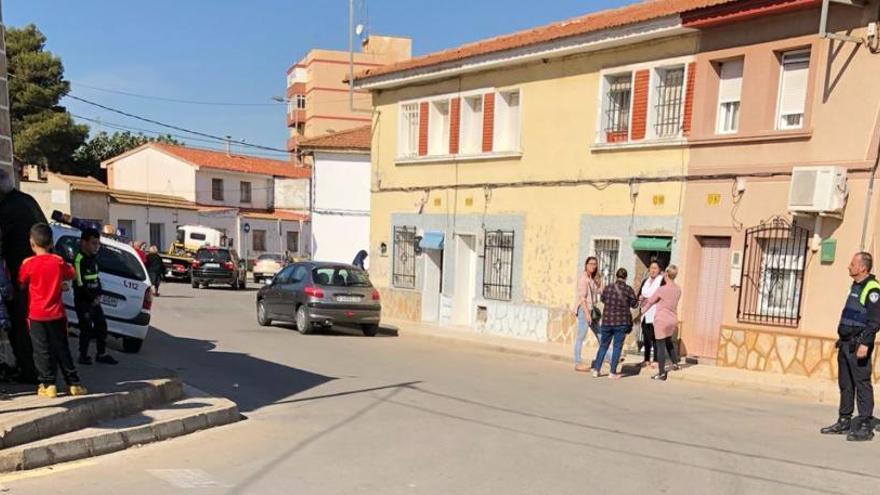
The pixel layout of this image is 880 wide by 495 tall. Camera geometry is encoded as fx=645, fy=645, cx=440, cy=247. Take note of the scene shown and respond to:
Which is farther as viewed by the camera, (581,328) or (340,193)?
(340,193)

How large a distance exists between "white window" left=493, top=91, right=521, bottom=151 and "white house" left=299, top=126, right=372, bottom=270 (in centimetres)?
1087

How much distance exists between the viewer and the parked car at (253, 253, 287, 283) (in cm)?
3281

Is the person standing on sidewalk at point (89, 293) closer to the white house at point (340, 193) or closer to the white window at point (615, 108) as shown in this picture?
the white window at point (615, 108)

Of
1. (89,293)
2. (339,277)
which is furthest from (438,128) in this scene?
(89,293)

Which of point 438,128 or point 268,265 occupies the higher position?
point 438,128

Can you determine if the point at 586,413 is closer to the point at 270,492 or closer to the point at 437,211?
the point at 270,492

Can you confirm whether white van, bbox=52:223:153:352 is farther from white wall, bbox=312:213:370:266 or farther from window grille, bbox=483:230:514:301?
white wall, bbox=312:213:370:266

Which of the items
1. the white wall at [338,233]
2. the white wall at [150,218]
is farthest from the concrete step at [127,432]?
the white wall at [150,218]

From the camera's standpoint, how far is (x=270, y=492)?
4.71 m

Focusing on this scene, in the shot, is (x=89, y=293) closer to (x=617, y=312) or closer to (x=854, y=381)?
(x=617, y=312)

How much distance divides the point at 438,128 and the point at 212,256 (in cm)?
1396

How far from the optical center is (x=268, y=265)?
33000 millimetres

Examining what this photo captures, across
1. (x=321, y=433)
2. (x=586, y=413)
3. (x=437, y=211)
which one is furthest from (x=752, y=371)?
(x=437, y=211)

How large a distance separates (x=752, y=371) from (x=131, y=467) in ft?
32.1
